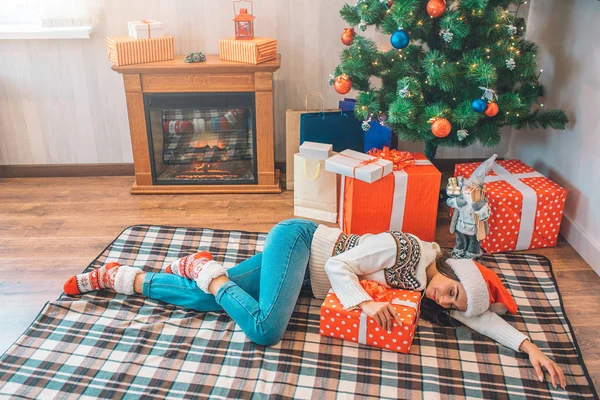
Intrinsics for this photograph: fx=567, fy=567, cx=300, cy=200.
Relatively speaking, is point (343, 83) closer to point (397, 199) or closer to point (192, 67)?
point (397, 199)

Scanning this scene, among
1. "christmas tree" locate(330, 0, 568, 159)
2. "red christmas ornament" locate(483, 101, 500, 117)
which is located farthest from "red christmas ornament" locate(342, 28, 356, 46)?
"red christmas ornament" locate(483, 101, 500, 117)

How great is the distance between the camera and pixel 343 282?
1919mm

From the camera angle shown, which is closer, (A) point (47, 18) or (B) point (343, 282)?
(B) point (343, 282)

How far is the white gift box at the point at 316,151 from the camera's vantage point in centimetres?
275

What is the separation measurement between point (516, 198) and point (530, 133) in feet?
2.52

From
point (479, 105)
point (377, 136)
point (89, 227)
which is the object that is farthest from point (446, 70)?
point (89, 227)

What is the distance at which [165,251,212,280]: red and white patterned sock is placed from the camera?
208cm

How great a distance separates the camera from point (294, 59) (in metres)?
3.23

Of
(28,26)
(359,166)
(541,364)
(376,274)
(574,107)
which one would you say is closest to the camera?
(541,364)

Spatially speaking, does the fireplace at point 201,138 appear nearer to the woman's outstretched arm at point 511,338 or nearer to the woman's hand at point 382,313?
the woman's hand at point 382,313

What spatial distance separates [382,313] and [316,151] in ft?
3.61

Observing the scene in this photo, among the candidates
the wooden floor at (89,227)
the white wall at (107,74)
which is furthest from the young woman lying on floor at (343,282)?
the white wall at (107,74)

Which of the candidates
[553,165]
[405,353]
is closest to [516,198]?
[553,165]

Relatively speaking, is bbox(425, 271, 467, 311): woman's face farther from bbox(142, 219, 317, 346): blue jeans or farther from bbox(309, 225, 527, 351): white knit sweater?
bbox(142, 219, 317, 346): blue jeans
